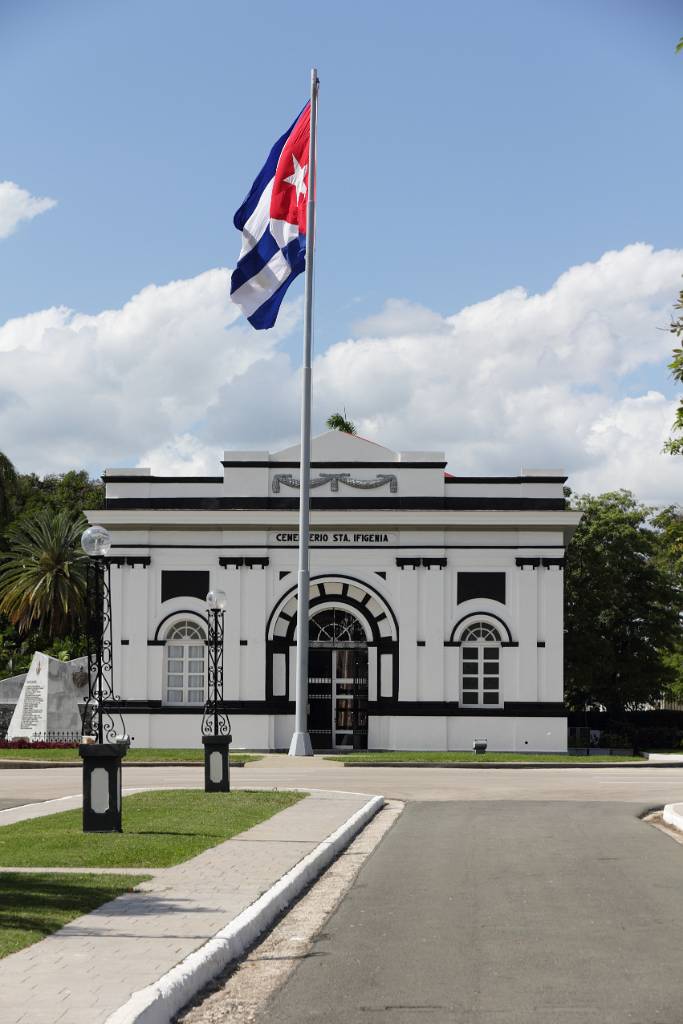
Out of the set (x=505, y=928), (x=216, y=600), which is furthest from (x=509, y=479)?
(x=505, y=928)

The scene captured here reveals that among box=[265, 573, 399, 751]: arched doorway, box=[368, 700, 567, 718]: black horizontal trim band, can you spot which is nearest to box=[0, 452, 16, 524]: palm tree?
box=[265, 573, 399, 751]: arched doorway

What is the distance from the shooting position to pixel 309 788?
2616cm

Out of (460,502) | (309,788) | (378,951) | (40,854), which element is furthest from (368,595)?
(378,951)

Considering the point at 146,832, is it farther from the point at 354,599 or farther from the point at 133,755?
the point at 354,599

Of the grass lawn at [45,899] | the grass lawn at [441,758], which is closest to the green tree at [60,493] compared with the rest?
the grass lawn at [441,758]

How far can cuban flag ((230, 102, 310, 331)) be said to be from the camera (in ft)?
112

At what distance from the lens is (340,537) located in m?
43.2

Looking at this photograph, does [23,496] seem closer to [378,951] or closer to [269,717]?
[269,717]

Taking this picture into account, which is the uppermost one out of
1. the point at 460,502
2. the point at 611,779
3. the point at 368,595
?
the point at 460,502

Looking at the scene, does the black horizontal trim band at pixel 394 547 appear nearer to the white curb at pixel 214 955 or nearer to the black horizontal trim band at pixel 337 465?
the black horizontal trim band at pixel 337 465

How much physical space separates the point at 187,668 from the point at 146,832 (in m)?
26.8

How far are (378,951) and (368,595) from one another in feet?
110

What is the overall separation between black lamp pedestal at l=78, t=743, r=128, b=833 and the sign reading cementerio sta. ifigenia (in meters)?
26.8

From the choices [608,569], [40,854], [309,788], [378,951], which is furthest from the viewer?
[608,569]
